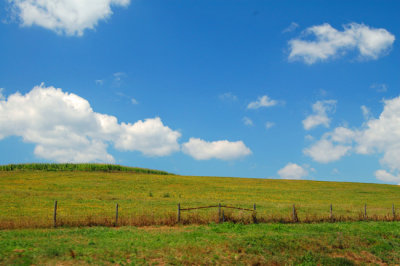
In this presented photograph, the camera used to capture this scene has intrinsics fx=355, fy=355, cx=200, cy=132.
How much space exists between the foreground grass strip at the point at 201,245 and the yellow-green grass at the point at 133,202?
3.28 m

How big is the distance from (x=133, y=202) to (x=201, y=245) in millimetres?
23226

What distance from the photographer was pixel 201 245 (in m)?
18.7

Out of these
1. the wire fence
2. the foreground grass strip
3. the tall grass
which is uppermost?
the tall grass

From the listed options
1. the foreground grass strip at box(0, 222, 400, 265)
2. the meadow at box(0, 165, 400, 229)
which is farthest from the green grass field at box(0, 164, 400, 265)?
the meadow at box(0, 165, 400, 229)

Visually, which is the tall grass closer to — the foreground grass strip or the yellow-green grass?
the yellow-green grass

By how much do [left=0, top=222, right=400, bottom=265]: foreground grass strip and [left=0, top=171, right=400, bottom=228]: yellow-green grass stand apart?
3.28 meters

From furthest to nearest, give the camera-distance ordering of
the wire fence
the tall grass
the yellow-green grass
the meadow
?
the tall grass
the yellow-green grass
the meadow
the wire fence

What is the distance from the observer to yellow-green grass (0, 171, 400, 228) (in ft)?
88.9

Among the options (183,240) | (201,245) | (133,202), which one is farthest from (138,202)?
(201,245)

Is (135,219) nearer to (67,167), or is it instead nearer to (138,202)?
(138,202)

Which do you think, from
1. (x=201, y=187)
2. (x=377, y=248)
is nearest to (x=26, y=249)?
(x=377, y=248)

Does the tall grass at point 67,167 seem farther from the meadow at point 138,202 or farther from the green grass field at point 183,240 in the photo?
the green grass field at point 183,240

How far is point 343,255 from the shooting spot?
793 inches

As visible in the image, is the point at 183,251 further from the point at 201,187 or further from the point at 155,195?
the point at 201,187
